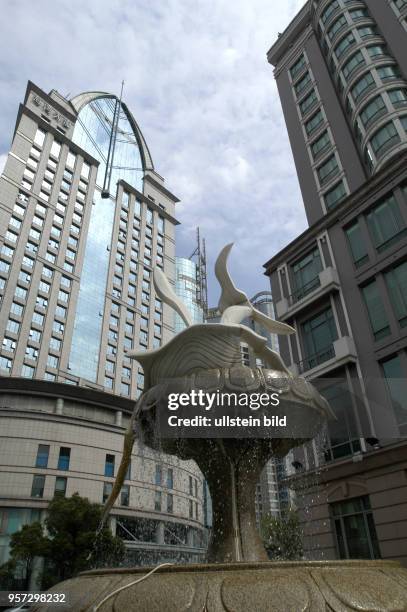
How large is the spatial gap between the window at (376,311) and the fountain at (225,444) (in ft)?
30.1

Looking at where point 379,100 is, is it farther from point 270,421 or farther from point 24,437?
point 24,437

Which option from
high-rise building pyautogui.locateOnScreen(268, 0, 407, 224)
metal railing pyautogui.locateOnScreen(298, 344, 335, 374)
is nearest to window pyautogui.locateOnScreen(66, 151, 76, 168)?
high-rise building pyautogui.locateOnScreen(268, 0, 407, 224)

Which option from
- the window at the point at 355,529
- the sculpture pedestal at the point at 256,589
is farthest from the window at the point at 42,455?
the sculpture pedestal at the point at 256,589

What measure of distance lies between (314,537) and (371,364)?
585 centimetres

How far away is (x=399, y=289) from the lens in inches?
611

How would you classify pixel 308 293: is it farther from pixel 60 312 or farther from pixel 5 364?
pixel 60 312

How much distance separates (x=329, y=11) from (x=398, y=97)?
1013 cm

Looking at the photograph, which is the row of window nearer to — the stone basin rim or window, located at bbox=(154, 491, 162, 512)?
the stone basin rim

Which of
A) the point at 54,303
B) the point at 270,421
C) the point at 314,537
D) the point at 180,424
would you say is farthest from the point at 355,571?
the point at 54,303

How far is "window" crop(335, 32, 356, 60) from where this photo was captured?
2558 centimetres

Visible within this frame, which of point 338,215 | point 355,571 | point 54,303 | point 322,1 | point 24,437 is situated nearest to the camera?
point 355,571

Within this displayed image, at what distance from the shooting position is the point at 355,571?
3.77 m

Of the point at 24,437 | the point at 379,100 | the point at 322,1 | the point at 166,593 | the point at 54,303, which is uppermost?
the point at 322,1

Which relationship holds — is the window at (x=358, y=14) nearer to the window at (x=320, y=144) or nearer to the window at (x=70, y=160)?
the window at (x=320, y=144)
